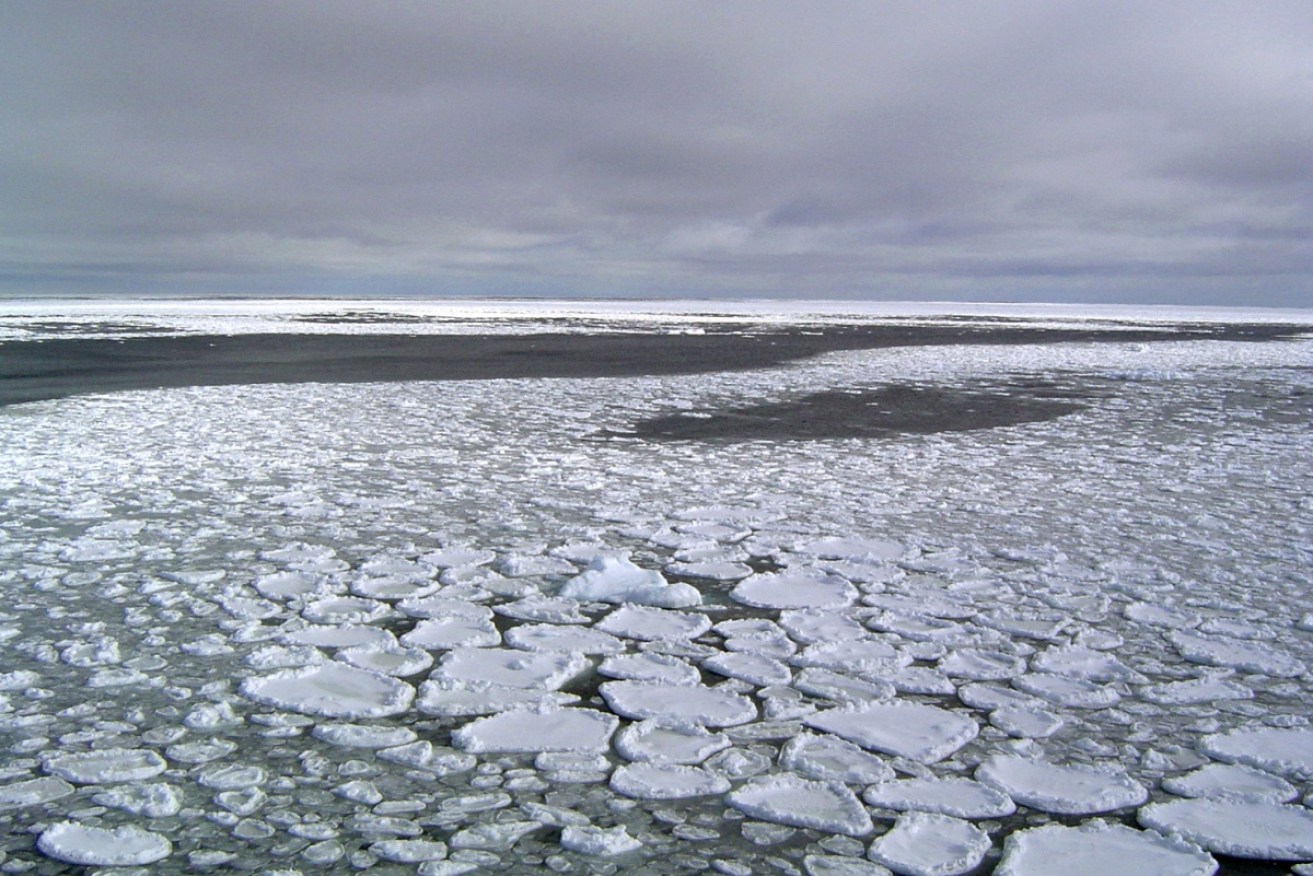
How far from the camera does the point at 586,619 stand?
4.13m

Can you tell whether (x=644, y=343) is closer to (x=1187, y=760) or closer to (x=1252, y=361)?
(x=1252, y=361)

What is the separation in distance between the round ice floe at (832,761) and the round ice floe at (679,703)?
25 cm

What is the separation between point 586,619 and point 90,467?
5.20 metres

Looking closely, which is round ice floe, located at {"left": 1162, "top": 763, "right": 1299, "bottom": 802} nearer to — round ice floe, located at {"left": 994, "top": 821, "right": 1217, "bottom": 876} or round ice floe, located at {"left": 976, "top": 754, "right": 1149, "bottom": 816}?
round ice floe, located at {"left": 976, "top": 754, "right": 1149, "bottom": 816}

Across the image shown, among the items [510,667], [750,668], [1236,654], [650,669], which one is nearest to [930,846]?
[750,668]

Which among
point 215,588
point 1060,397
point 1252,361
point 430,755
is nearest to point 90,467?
point 215,588

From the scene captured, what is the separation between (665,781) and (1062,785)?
115cm

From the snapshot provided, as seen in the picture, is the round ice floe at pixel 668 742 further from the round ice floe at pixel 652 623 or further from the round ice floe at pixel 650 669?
the round ice floe at pixel 652 623

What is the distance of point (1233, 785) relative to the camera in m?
2.74

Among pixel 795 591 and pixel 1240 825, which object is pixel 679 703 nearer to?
pixel 795 591

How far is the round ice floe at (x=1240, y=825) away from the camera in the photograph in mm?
2430

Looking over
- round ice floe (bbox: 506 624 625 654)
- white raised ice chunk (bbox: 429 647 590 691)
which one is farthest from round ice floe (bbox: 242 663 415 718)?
round ice floe (bbox: 506 624 625 654)

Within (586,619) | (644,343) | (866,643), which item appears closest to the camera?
(866,643)

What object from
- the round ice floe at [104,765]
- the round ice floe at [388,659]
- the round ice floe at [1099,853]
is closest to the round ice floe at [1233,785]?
the round ice floe at [1099,853]
